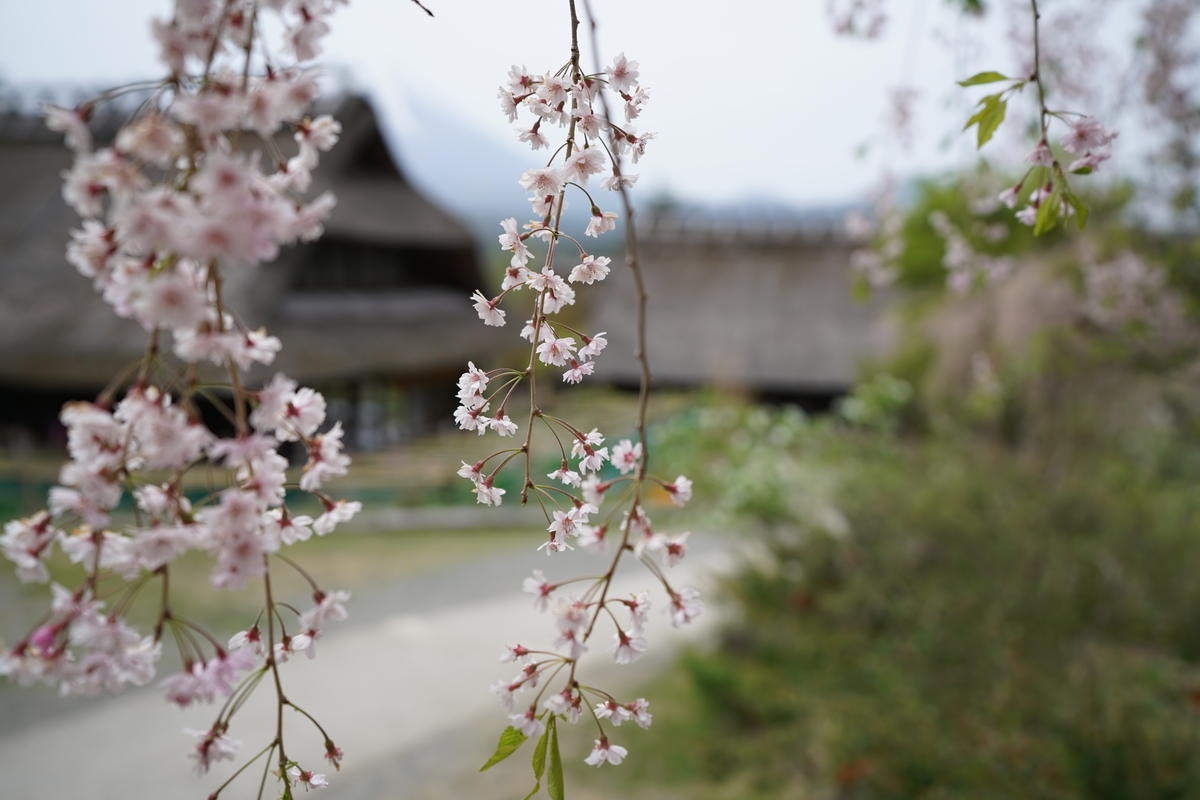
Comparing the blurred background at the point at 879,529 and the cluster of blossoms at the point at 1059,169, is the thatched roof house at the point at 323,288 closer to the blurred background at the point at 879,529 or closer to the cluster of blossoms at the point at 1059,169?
the blurred background at the point at 879,529

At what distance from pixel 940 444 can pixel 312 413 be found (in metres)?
3.57

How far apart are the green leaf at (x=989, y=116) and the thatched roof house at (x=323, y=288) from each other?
5039 mm

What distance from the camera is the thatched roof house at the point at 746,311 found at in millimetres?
10008

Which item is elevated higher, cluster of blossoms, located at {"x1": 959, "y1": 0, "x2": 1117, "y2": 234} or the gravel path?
cluster of blossoms, located at {"x1": 959, "y1": 0, "x2": 1117, "y2": 234}

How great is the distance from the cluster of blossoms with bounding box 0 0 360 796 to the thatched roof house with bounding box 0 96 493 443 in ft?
16.7

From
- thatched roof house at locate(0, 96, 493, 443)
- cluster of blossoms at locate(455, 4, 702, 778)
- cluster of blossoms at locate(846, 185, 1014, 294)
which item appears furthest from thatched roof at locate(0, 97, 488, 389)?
cluster of blossoms at locate(455, 4, 702, 778)

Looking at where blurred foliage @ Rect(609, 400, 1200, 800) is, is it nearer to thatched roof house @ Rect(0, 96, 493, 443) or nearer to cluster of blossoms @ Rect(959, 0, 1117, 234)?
cluster of blossoms @ Rect(959, 0, 1117, 234)

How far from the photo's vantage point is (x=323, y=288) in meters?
7.50

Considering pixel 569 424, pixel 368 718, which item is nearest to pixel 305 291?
pixel 368 718

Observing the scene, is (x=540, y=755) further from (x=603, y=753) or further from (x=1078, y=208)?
(x=1078, y=208)

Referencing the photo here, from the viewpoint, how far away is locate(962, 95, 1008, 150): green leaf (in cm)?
Answer: 58

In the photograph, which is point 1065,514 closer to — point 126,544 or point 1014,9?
point 1014,9

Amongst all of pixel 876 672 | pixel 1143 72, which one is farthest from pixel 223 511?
pixel 876 672

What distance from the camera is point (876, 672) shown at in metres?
2.61
